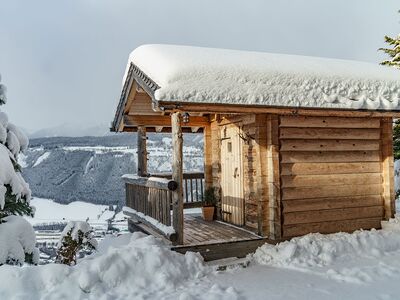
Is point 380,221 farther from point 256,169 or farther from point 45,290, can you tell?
point 45,290

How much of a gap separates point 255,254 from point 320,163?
8.67ft

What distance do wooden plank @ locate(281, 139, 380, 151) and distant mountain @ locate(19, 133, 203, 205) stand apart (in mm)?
20974

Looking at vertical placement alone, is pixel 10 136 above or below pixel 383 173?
above

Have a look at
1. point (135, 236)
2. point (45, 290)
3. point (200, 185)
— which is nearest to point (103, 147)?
point (200, 185)

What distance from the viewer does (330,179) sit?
8312 mm

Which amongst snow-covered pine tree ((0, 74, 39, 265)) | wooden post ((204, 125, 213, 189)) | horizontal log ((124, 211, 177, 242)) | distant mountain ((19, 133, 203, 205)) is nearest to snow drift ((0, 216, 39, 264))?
snow-covered pine tree ((0, 74, 39, 265))

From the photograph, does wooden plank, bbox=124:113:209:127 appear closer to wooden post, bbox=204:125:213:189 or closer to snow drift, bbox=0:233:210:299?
wooden post, bbox=204:125:213:189

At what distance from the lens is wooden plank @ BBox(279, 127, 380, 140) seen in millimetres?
7949

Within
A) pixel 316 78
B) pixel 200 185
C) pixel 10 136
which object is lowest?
pixel 200 185

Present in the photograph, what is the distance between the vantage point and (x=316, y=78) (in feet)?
26.3

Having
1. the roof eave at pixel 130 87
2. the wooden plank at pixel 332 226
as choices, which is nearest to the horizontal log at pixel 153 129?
the roof eave at pixel 130 87

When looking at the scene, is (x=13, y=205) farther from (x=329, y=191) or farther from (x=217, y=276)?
(x=329, y=191)

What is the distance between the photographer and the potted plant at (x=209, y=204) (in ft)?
33.8

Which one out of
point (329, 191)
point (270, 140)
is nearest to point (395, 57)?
point (329, 191)
